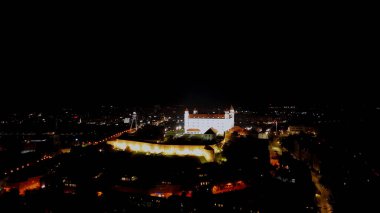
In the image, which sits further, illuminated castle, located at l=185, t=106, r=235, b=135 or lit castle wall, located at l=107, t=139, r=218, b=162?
illuminated castle, located at l=185, t=106, r=235, b=135

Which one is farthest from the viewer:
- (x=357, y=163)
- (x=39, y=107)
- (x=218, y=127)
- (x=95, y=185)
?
(x=39, y=107)

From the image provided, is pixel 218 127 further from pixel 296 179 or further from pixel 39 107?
pixel 39 107

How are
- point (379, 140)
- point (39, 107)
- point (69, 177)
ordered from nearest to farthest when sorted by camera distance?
point (69, 177), point (379, 140), point (39, 107)

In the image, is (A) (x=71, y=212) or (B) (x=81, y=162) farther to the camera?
(B) (x=81, y=162)

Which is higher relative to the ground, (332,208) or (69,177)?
(69,177)

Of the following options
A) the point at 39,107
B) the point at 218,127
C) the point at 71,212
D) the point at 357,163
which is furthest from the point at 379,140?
the point at 39,107

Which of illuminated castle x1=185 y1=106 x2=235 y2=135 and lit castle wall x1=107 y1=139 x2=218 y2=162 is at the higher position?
illuminated castle x1=185 y1=106 x2=235 y2=135

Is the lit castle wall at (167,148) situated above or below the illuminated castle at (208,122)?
below

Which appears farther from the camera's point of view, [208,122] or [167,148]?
[208,122]

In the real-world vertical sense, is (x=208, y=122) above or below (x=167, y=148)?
above

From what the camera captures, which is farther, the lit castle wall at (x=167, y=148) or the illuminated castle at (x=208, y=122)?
the illuminated castle at (x=208, y=122)

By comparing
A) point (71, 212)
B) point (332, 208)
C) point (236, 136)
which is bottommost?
point (332, 208)
